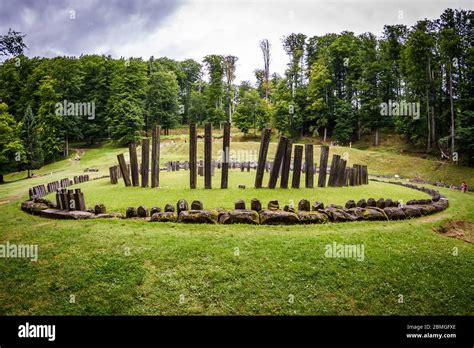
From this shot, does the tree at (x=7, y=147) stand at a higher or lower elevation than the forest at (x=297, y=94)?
lower

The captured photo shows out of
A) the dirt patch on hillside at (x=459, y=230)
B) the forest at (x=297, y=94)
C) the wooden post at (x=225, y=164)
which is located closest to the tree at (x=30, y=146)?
the forest at (x=297, y=94)

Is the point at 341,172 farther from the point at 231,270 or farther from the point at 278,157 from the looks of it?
the point at 231,270

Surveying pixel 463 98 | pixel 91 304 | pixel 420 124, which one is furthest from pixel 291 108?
pixel 91 304

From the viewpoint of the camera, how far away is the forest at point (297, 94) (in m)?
39.0

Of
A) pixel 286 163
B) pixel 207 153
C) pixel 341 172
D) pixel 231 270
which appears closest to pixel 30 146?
pixel 207 153

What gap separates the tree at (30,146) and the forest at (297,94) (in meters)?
0.13

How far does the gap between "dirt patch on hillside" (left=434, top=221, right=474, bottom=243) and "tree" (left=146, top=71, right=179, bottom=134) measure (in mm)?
53078

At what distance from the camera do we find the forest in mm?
39000

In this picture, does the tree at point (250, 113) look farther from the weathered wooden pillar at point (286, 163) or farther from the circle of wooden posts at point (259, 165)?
the weathered wooden pillar at point (286, 163)

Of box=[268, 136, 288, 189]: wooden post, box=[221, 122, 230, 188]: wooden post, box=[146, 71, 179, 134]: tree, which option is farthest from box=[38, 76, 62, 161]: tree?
box=[268, 136, 288, 189]: wooden post

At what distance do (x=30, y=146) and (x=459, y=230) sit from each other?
41244mm

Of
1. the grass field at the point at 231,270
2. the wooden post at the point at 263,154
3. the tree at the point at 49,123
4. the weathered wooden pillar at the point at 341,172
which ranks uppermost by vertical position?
the tree at the point at 49,123
